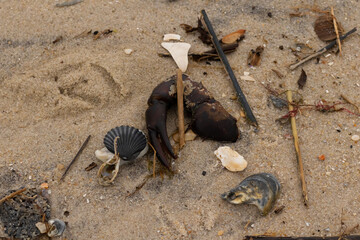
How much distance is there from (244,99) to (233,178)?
0.76 meters

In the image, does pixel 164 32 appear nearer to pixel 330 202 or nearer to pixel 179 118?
pixel 179 118

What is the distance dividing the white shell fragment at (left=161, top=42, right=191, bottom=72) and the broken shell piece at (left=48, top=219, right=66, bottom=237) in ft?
5.62

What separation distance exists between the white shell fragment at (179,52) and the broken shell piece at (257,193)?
1307mm

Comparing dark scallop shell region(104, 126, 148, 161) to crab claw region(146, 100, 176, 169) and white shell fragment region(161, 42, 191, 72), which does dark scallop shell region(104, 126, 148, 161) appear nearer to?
crab claw region(146, 100, 176, 169)

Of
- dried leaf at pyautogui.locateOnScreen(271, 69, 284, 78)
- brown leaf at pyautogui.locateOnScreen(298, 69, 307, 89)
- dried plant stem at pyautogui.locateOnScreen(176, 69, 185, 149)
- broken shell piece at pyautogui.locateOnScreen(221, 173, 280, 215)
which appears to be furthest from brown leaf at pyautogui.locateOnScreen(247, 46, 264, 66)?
broken shell piece at pyautogui.locateOnScreen(221, 173, 280, 215)

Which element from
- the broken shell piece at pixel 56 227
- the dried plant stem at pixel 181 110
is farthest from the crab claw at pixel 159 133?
the broken shell piece at pixel 56 227

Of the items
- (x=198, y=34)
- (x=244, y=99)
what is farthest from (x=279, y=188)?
(x=198, y=34)

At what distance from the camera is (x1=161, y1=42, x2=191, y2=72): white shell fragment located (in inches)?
135

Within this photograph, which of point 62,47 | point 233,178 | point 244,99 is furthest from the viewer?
point 62,47

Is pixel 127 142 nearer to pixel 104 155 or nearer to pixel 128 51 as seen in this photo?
pixel 104 155

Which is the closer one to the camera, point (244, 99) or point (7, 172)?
point (7, 172)

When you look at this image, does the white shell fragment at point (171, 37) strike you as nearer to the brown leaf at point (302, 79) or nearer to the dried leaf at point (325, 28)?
the brown leaf at point (302, 79)

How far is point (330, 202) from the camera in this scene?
2.65 m

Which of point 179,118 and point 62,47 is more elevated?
point 62,47
